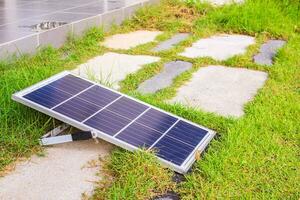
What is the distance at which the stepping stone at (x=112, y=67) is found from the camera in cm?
397

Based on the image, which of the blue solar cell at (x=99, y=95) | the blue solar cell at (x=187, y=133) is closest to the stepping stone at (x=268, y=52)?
the blue solar cell at (x=187, y=133)

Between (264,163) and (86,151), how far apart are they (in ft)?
3.38

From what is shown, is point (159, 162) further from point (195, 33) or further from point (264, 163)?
point (195, 33)

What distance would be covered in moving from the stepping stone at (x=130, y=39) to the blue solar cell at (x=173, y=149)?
2396 mm

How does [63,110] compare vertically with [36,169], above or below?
above

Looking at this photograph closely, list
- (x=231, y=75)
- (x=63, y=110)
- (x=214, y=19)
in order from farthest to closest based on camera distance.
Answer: (x=214, y=19), (x=231, y=75), (x=63, y=110)

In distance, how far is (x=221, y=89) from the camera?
12.8 ft

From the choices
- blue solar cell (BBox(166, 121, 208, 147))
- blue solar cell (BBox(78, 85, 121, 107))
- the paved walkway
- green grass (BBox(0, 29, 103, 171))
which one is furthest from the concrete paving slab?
blue solar cell (BBox(166, 121, 208, 147))

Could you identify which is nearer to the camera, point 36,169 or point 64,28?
point 36,169

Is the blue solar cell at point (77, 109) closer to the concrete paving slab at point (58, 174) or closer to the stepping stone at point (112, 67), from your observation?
the concrete paving slab at point (58, 174)

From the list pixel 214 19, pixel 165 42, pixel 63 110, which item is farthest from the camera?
pixel 214 19

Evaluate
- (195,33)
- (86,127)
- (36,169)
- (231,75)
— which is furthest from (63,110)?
(195,33)

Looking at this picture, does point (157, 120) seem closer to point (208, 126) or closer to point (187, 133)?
point (187, 133)

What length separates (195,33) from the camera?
18.8 feet
